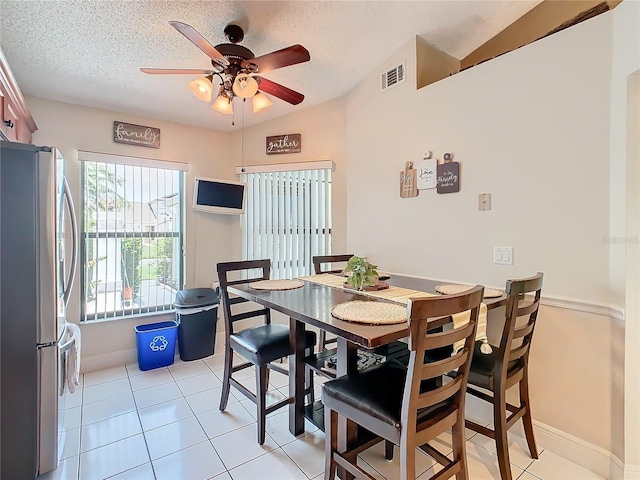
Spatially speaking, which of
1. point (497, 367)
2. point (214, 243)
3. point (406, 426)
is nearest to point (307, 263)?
point (214, 243)

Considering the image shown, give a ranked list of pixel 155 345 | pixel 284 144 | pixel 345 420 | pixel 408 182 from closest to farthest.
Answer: pixel 345 420 → pixel 408 182 → pixel 155 345 → pixel 284 144

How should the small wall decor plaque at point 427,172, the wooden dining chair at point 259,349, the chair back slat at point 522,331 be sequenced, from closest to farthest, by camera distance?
1. the chair back slat at point 522,331
2. the wooden dining chair at point 259,349
3. the small wall decor plaque at point 427,172

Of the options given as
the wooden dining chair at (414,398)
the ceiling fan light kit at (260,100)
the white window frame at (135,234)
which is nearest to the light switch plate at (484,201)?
the wooden dining chair at (414,398)

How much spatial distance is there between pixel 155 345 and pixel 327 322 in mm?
2336

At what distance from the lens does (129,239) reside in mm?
3225

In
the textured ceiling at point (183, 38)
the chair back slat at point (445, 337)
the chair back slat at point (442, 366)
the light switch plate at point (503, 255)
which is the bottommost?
the chair back slat at point (442, 366)

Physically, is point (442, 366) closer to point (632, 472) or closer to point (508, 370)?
point (508, 370)

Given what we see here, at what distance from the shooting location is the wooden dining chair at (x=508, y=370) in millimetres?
1586

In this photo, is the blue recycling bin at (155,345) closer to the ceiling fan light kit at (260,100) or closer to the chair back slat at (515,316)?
the ceiling fan light kit at (260,100)

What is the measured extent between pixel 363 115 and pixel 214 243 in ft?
6.86

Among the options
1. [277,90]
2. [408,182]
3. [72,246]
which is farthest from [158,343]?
[408,182]

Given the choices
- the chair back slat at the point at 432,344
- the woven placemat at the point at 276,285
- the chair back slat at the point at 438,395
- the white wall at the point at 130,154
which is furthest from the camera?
the white wall at the point at 130,154

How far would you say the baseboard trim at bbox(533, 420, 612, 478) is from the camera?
1734 millimetres

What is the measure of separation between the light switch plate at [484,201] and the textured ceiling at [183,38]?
1.33m
